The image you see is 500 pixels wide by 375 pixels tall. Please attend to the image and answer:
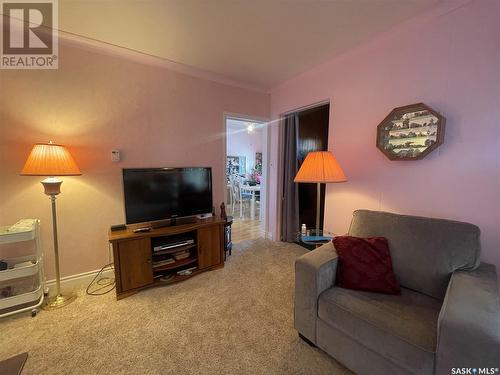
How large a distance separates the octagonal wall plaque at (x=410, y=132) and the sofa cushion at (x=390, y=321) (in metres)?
1.14

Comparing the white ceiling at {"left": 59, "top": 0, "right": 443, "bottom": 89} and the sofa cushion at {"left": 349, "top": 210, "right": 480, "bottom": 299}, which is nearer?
the sofa cushion at {"left": 349, "top": 210, "right": 480, "bottom": 299}

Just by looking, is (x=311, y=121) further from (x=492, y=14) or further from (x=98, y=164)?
(x=98, y=164)

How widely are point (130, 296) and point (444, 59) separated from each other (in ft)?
11.3

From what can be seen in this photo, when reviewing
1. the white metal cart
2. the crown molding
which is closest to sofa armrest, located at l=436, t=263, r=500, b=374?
the white metal cart

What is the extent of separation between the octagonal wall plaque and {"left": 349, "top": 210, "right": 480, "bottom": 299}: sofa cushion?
2.01 feet

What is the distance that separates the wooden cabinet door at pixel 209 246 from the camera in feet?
8.13

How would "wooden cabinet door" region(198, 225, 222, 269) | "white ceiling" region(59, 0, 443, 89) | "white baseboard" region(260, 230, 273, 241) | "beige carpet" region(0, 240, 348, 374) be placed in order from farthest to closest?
"white baseboard" region(260, 230, 273, 241) < "wooden cabinet door" region(198, 225, 222, 269) < "white ceiling" region(59, 0, 443, 89) < "beige carpet" region(0, 240, 348, 374)

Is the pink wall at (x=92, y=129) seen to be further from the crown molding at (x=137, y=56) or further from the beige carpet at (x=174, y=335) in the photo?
the beige carpet at (x=174, y=335)

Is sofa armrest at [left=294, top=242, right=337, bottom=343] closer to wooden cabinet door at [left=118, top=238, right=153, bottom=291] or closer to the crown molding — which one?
wooden cabinet door at [left=118, top=238, right=153, bottom=291]

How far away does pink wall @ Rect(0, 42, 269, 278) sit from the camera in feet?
6.28

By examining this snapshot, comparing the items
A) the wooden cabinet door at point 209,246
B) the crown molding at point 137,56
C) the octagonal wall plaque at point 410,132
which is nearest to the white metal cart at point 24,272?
the wooden cabinet door at point 209,246

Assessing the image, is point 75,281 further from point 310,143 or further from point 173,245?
point 310,143
